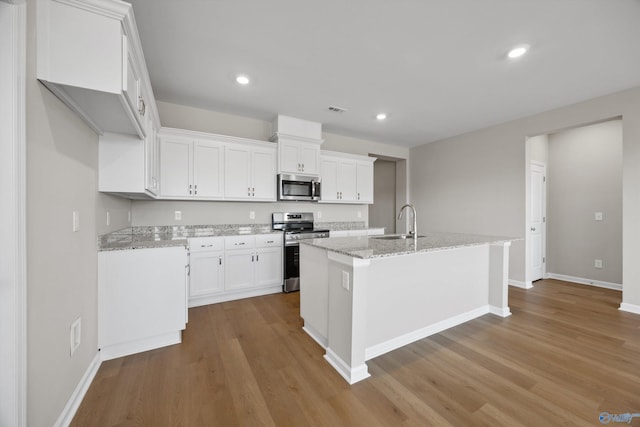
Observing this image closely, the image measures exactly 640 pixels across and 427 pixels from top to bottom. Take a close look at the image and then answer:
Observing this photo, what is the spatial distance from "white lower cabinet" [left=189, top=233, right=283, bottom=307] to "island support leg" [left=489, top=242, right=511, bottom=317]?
2666mm

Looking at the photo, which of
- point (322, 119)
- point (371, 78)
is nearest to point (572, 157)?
point (371, 78)

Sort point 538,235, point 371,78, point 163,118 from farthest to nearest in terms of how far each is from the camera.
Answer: point 538,235 → point 163,118 → point 371,78

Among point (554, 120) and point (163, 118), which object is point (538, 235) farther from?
point (163, 118)

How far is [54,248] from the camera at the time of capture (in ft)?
4.46

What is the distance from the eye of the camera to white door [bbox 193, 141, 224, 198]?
3.35 m

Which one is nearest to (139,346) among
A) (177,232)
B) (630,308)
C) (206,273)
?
(206,273)

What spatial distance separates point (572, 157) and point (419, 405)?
16.5 feet

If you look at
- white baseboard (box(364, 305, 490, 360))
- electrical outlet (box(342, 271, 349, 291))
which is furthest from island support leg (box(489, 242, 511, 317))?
electrical outlet (box(342, 271, 349, 291))

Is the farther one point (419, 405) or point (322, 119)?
point (322, 119)

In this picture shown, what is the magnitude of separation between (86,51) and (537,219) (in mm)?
5823

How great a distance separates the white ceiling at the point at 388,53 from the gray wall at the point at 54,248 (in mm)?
1079

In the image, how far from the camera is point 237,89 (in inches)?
120

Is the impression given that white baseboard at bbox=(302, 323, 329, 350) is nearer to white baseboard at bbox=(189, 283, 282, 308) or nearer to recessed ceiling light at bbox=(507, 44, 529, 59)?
white baseboard at bbox=(189, 283, 282, 308)

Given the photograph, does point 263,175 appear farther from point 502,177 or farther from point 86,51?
point 502,177
